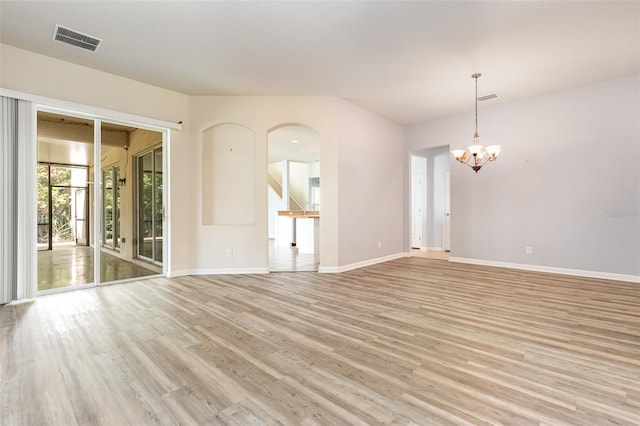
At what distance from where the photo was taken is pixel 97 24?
317 cm

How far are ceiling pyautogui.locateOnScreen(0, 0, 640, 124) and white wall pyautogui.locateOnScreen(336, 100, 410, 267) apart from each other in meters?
0.97

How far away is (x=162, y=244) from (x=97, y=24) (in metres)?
3.30

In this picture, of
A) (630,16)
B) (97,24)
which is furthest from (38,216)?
(630,16)

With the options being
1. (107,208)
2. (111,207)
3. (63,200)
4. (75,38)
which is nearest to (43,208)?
(63,200)

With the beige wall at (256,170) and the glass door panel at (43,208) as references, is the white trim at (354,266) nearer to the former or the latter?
the beige wall at (256,170)

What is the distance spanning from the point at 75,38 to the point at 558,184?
7.58 metres

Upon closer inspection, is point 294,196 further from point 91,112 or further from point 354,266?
point 91,112

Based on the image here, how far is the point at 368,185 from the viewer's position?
6.20m

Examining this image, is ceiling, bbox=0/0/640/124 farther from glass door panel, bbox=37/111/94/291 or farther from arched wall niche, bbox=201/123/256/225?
glass door panel, bbox=37/111/94/291

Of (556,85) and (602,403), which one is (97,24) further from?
(556,85)

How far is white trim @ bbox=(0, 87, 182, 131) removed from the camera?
367 cm

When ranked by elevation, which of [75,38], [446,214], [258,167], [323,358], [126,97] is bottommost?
[323,358]

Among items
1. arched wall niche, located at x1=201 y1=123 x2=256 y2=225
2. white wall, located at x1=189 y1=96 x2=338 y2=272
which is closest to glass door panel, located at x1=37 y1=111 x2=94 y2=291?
white wall, located at x1=189 y1=96 x2=338 y2=272

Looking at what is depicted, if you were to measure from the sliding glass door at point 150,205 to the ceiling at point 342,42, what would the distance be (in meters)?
1.44
